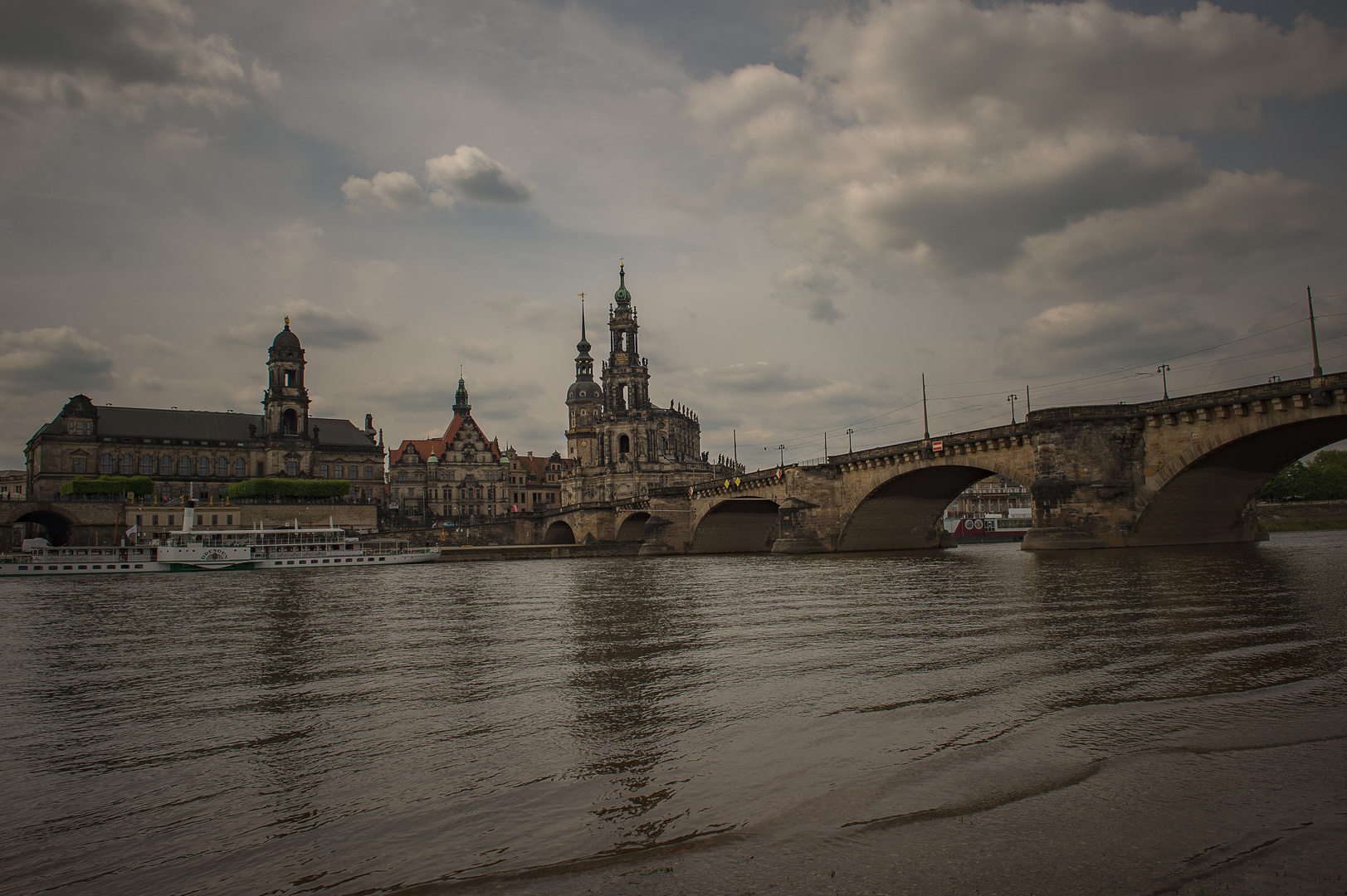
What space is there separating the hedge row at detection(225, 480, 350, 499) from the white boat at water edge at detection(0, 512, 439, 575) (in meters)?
23.0

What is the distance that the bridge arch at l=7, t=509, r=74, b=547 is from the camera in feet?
236

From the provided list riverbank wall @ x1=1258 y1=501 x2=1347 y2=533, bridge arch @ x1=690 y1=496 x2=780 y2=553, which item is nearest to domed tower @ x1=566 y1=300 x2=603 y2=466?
bridge arch @ x1=690 y1=496 x2=780 y2=553

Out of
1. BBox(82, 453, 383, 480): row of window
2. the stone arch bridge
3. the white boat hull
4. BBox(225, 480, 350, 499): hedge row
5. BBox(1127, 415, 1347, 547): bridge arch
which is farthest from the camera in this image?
A: BBox(82, 453, 383, 480): row of window

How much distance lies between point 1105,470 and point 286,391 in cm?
9042

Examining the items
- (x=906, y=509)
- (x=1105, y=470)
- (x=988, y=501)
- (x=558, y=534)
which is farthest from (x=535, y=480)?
(x=1105, y=470)

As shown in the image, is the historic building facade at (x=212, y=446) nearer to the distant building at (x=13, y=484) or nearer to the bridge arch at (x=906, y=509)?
the distant building at (x=13, y=484)

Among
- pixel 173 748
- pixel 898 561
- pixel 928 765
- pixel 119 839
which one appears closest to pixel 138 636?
pixel 173 748

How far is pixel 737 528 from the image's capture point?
223ft

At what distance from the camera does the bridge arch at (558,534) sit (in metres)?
92.4

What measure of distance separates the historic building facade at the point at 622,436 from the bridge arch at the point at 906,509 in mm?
51142

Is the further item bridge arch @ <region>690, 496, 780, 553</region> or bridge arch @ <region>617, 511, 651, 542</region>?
bridge arch @ <region>617, 511, 651, 542</region>

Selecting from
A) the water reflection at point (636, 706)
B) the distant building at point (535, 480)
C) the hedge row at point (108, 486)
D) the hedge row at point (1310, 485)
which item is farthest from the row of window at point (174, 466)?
the hedge row at point (1310, 485)

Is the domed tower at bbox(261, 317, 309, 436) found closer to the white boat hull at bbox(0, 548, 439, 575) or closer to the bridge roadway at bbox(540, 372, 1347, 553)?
the white boat hull at bbox(0, 548, 439, 575)

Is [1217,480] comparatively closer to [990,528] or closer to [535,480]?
[990,528]
